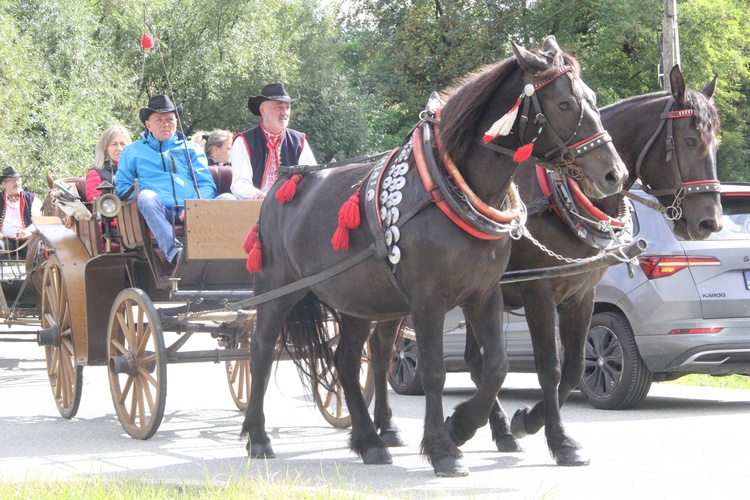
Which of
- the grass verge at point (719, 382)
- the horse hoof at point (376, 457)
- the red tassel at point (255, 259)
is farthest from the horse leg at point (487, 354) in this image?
the grass verge at point (719, 382)

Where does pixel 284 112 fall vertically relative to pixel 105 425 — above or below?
above

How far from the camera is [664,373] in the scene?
901cm

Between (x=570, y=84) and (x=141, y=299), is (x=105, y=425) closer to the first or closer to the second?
(x=141, y=299)

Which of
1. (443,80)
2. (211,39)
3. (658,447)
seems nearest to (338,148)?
(211,39)

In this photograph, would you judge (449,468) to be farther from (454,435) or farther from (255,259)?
(255,259)

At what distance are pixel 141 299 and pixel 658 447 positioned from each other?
366 cm

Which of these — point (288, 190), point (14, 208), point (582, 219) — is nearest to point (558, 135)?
point (582, 219)

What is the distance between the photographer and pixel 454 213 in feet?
18.1

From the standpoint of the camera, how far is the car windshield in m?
8.38

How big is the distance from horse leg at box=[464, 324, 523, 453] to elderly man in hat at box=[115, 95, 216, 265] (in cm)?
258

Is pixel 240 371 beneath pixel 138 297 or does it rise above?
beneath

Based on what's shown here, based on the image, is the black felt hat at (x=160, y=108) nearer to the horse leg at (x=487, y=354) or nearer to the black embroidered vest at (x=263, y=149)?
the black embroidered vest at (x=263, y=149)

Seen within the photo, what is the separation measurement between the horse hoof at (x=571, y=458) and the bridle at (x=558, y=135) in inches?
65.6

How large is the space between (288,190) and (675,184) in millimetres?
2403
